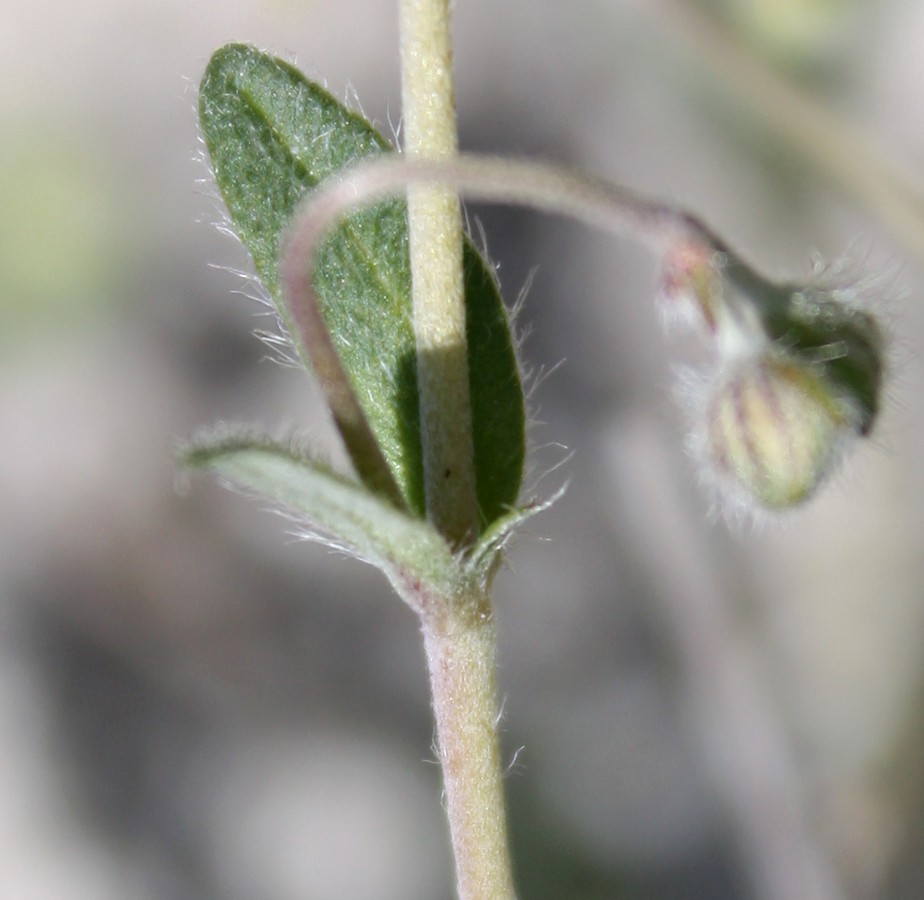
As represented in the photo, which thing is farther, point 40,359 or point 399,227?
point 40,359

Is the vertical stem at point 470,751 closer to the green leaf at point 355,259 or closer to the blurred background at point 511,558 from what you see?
the green leaf at point 355,259

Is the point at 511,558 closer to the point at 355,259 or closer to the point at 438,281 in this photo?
the point at 355,259

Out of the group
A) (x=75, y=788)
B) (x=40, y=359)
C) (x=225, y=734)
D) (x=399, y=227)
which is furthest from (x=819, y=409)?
(x=40, y=359)

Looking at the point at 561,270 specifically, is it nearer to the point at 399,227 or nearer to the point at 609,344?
the point at 609,344

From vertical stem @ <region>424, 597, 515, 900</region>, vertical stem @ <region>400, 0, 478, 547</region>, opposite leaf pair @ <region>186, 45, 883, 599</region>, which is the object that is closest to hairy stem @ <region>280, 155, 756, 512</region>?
opposite leaf pair @ <region>186, 45, 883, 599</region>

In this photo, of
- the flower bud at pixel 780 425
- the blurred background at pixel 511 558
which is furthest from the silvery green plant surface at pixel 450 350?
the blurred background at pixel 511 558
